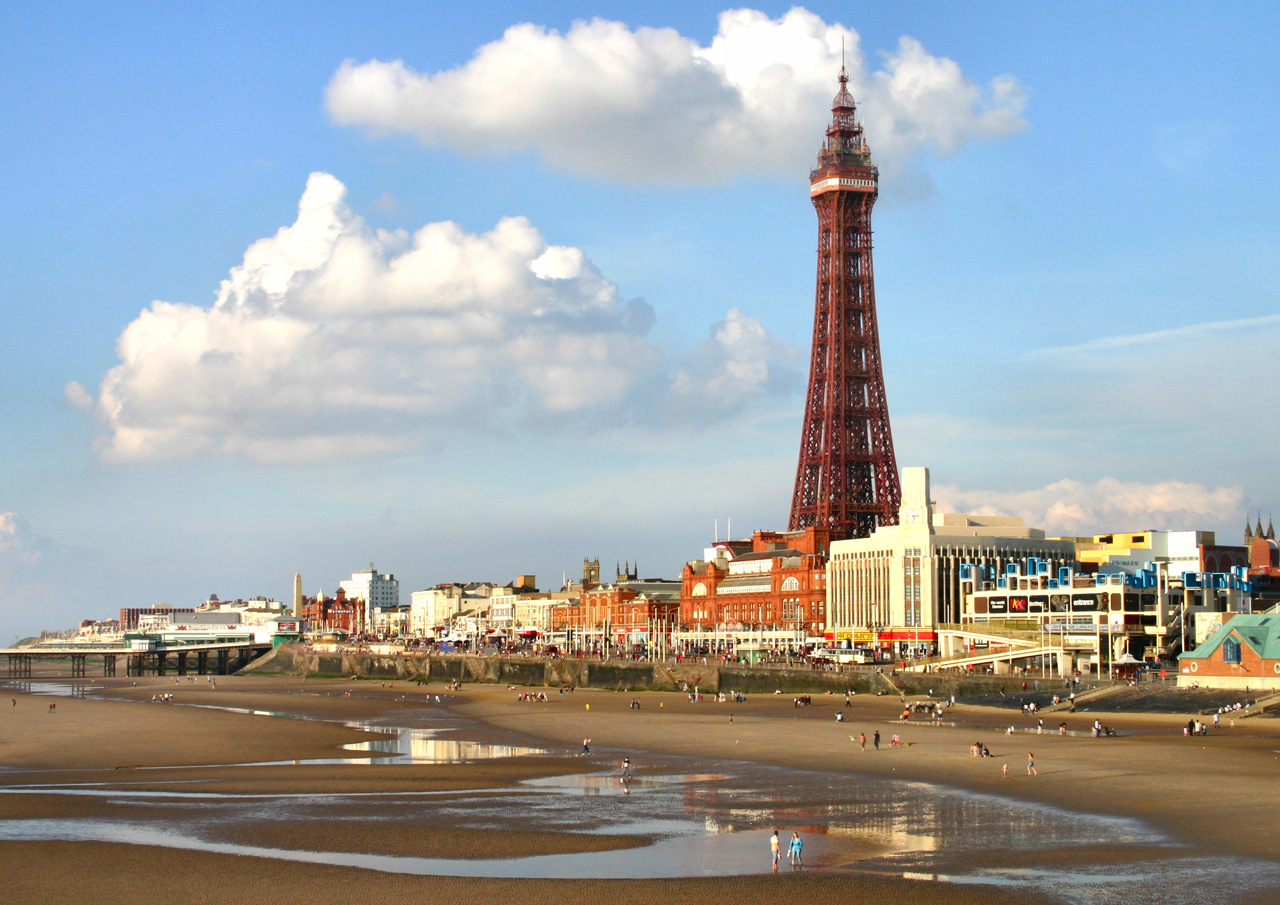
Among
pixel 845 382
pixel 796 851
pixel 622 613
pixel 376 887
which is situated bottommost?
pixel 376 887

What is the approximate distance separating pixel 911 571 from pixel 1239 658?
40362 millimetres

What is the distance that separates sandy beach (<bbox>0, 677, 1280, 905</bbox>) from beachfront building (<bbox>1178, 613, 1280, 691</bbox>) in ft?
21.1

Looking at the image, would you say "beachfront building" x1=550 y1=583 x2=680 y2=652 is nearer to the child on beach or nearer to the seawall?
the seawall

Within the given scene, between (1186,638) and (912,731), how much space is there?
3458 cm

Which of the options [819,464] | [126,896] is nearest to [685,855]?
[126,896]

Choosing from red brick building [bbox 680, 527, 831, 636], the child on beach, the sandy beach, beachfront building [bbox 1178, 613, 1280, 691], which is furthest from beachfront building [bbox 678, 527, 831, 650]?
the child on beach

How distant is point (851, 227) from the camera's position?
134000mm

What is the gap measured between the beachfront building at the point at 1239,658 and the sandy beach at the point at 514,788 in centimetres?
643

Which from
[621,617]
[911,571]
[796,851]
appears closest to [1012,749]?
[796,851]

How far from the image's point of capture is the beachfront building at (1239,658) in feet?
210

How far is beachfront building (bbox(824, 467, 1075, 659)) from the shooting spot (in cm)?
10362

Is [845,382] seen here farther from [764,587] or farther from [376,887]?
[376,887]

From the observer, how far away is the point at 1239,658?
214 feet

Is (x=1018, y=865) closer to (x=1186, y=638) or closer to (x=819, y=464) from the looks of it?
(x=1186, y=638)
